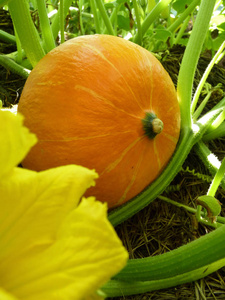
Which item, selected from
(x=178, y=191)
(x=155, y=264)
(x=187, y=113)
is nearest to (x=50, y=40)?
(x=187, y=113)

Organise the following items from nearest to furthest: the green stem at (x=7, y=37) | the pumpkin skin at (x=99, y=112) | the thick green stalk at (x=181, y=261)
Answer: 1. the thick green stalk at (x=181, y=261)
2. the pumpkin skin at (x=99, y=112)
3. the green stem at (x=7, y=37)

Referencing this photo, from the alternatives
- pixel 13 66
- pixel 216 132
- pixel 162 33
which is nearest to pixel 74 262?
pixel 216 132

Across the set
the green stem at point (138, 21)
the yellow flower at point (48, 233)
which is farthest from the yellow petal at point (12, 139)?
the green stem at point (138, 21)

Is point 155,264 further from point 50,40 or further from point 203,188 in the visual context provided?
point 50,40

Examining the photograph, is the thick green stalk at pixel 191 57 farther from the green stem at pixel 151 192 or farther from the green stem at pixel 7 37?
the green stem at pixel 7 37

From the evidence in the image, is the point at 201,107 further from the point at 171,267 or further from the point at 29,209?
the point at 29,209

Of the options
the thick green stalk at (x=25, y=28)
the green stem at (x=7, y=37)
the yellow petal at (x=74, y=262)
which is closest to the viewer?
the yellow petal at (x=74, y=262)

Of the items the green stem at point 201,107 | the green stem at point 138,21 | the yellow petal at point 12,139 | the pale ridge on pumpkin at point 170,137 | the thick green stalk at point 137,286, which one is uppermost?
the yellow petal at point 12,139
